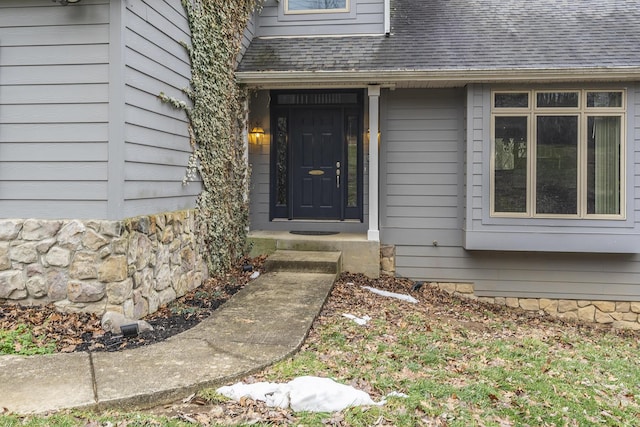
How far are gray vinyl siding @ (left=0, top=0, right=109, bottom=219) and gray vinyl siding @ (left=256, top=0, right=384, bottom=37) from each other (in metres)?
4.33

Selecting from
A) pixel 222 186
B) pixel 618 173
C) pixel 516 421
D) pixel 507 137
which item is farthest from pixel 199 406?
pixel 618 173

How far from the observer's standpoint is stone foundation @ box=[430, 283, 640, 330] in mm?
6695

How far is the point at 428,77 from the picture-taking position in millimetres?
6434

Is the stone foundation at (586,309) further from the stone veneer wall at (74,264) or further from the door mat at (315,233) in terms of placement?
the stone veneer wall at (74,264)

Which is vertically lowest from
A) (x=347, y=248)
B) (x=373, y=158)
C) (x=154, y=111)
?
(x=347, y=248)

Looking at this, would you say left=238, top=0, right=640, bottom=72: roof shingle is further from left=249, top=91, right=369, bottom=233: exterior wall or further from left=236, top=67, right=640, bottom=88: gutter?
left=249, top=91, right=369, bottom=233: exterior wall

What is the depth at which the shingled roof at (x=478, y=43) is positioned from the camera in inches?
252

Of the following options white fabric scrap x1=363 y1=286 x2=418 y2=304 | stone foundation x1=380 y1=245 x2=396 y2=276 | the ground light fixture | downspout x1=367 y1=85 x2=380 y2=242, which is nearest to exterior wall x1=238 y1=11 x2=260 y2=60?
downspout x1=367 y1=85 x2=380 y2=242

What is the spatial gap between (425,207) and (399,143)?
3.46 feet

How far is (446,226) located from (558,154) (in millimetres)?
1822

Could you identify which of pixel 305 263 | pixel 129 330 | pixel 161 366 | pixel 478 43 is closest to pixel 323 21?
pixel 478 43

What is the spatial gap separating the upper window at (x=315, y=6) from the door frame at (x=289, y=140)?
1355mm

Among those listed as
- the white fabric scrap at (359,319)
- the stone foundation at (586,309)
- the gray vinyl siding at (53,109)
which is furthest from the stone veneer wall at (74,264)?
the stone foundation at (586,309)

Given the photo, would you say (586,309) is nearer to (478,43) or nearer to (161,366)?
(478,43)
